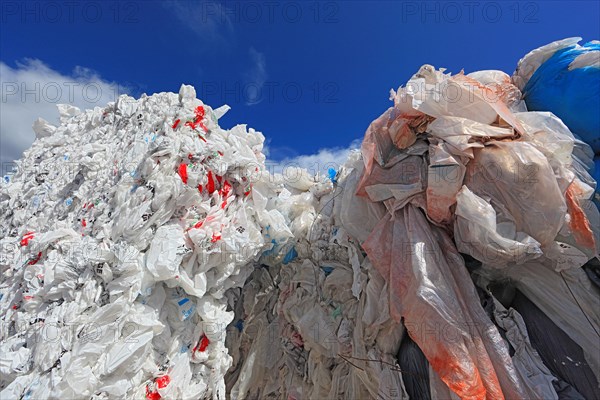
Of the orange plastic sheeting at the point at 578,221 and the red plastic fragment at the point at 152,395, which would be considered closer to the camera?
the orange plastic sheeting at the point at 578,221

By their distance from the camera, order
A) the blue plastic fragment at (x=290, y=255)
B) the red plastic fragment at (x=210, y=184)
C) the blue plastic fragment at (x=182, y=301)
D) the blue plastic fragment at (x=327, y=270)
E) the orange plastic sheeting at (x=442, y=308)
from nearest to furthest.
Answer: the orange plastic sheeting at (x=442, y=308), the blue plastic fragment at (x=182, y=301), the red plastic fragment at (x=210, y=184), the blue plastic fragment at (x=327, y=270), the blue plastic fragment at (x=290, y=255)

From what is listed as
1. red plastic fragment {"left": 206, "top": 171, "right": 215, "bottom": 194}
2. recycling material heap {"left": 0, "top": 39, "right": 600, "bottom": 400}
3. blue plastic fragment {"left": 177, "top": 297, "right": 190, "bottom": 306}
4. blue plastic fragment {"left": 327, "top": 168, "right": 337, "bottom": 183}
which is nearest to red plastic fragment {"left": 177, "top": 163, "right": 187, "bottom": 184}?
recycling material heap {"left": 0, "top": 39, "right": 600, "bottom": 400}

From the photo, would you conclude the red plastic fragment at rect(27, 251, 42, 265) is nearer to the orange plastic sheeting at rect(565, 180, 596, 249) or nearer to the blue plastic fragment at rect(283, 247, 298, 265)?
the blue plastic fragment at rect(283, 247, 298, 265)

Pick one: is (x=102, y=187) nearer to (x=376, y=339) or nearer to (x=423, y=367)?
(x=376, y=339)

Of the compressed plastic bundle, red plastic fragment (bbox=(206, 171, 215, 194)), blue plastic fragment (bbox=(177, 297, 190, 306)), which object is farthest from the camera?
red plastic fragment (bbox=(206, 171, 215, 194))

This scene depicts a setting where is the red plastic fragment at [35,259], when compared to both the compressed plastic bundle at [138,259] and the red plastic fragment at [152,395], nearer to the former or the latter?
the compressed plastic bundle at [138,259]

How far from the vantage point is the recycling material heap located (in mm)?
1081

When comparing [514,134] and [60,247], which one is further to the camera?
[60,247]

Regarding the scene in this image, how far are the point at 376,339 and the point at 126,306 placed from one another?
922 millimetres

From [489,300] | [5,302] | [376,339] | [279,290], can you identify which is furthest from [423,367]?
[5,302]

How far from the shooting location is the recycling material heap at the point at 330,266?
1.08 meters

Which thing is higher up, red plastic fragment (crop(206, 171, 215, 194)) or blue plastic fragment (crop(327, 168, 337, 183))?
blue plastic fragment (crop(327, 168, 337, 183))

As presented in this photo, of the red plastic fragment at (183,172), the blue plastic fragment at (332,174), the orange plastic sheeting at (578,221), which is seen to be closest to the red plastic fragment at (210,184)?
the red plastic fragment at (183,172)

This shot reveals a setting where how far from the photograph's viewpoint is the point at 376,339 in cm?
135
